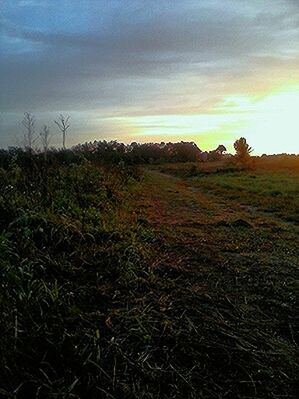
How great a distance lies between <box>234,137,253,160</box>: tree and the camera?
5506 cm

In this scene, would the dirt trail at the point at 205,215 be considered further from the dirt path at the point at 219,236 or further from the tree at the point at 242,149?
the tree at the point at 242,149

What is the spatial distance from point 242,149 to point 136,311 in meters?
52.6

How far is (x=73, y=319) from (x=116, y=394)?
964mm

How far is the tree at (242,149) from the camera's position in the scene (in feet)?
181

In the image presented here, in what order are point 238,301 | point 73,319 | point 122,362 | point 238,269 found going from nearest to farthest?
1. point 122,362
2. point 73,319
3. point 238,301
4. point 238,269

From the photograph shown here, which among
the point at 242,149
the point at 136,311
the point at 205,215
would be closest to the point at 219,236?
the point at 205,215

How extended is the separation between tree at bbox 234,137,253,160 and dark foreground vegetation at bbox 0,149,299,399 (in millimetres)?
47539

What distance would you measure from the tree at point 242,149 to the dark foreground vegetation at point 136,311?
156ft

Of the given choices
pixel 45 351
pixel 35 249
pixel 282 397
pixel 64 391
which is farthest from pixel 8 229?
pixel 282 397

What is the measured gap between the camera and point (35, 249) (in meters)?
5.62

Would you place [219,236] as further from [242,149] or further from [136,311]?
[242,149]

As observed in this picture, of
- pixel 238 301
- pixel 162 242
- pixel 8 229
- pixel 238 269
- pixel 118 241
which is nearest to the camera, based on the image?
pixel 238 301

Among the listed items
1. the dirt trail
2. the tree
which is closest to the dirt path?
the dirt trail

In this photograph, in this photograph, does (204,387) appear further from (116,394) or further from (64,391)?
(64,391)
